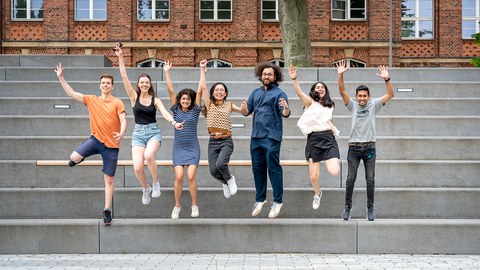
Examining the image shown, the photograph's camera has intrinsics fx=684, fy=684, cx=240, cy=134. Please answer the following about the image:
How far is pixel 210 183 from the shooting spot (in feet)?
36.6

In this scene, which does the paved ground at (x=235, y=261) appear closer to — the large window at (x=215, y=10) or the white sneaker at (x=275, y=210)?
the white sneaker at (x=275, y=210)

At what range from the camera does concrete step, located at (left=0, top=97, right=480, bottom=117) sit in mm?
13617

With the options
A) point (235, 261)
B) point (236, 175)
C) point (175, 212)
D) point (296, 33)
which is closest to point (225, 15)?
point (296, 33)

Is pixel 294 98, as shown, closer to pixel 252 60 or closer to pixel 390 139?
pixel 390 139

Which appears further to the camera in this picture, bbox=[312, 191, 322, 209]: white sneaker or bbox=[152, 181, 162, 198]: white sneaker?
bbox=[152, 181, 162, 198]: white sneaker

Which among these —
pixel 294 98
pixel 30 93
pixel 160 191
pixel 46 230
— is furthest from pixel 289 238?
pixel 30 93

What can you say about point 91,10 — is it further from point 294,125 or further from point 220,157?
point 220,157

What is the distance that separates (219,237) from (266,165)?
1175 mm

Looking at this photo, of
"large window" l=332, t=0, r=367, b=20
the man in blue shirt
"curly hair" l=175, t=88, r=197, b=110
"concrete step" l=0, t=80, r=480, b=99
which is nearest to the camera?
the man in blue shirt

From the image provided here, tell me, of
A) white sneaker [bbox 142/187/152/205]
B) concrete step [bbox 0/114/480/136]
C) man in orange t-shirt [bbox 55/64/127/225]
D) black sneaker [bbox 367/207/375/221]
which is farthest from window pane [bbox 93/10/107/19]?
black sneaker [bbox 367/207/375/221]

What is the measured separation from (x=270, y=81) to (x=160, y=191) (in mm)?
2357

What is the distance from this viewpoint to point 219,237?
30.7 ft

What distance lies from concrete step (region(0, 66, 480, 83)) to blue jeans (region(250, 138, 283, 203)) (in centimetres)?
662

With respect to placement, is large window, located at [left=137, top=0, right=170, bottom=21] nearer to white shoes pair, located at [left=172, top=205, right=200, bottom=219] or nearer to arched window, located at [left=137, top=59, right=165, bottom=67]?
arched window, located at [left=137, top=59, right=165, bottom=67]
